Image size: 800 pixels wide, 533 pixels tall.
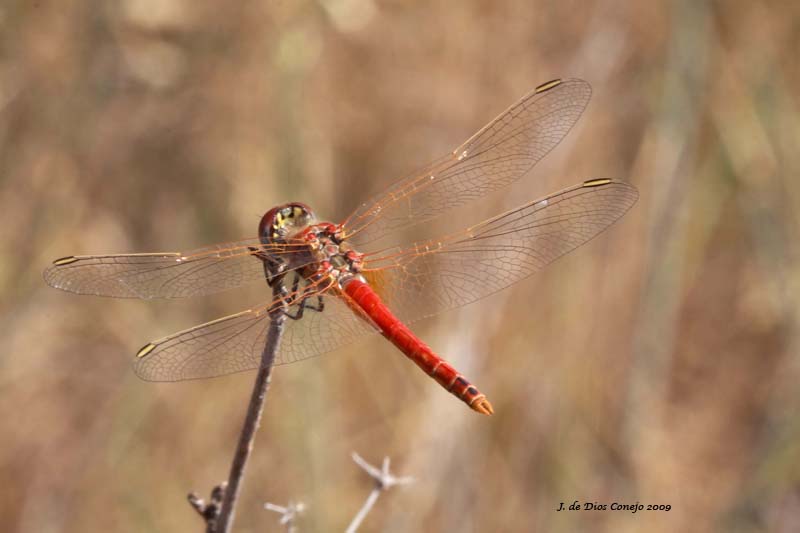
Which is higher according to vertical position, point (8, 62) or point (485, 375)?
point (8, 62)

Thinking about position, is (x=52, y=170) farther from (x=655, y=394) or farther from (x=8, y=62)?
(x=655, y=394)

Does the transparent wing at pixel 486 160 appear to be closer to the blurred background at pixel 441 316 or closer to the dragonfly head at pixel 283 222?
the dragonfly head at pixel 283 222

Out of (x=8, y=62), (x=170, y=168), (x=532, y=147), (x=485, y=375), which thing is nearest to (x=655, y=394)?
(x=485, y=375)

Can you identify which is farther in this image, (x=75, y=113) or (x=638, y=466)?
(x=638, y=466)

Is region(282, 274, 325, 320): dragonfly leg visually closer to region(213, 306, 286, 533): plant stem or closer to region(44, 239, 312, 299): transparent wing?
region(44, 239, 312, 299): transparent wing

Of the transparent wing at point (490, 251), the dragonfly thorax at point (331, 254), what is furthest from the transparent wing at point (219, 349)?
the transparent wing at point (490, 251)

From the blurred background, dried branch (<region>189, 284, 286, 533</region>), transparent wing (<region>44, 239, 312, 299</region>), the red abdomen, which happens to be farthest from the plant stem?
the blurred background
